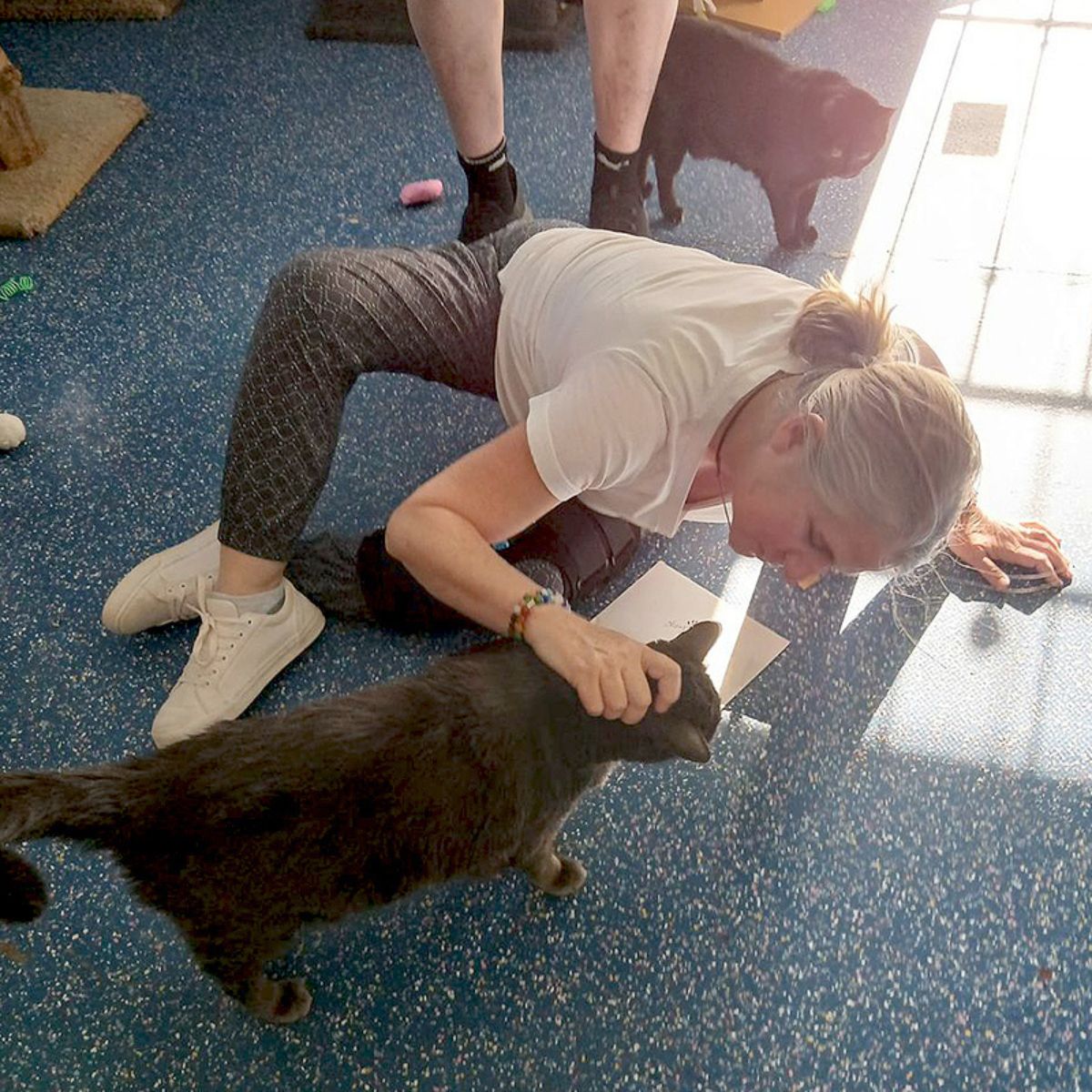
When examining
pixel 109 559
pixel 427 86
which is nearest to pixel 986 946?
pixel 109 559

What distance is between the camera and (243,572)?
127cm

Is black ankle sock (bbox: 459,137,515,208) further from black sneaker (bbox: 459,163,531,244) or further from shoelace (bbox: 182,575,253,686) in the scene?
shoelace (bbox: 182,575,253,686)

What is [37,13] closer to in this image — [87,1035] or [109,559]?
[109,559]

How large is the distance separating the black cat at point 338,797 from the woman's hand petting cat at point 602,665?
31 mm

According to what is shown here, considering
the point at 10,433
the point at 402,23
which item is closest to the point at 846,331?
the point at 10,433

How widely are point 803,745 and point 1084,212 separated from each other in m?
1.49

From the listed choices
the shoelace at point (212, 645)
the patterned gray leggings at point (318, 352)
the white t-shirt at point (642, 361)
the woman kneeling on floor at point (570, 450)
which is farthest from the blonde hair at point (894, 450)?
the shoelace at point (212, 645)

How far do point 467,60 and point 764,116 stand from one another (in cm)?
57

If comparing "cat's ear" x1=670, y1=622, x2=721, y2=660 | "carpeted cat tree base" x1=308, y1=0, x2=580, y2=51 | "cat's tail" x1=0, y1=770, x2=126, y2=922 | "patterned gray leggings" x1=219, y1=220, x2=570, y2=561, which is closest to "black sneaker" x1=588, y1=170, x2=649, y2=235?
"patterned gray leggings" x1=219, y1=220, x2=570, y2=561

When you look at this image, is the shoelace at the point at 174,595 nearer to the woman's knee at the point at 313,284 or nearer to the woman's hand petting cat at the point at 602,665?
the woman's knee at the point at 313,284

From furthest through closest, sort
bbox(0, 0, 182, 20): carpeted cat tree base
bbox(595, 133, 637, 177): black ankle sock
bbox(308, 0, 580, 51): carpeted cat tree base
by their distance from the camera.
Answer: bbox(0, 0, 182, 20): carpeted cat tree base < bbox(308, 0, 580, 51): carpeted cat tree base < bbox(595, 133, 637, 177): black ankle sock

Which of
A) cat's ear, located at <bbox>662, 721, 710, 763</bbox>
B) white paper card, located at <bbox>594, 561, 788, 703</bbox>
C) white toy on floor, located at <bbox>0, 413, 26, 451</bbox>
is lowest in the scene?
white paper card, located at <bbox>594, 561, 788, 703</bbox>

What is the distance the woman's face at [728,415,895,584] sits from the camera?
882mm

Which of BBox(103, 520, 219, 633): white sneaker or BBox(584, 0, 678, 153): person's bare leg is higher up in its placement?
BBox(584, 0, 678, 153): person's bare leg
